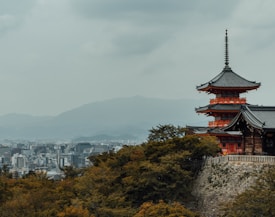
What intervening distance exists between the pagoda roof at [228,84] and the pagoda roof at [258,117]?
709cm

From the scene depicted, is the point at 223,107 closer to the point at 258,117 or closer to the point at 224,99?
the point at 224,99

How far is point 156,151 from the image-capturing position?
2784 cm

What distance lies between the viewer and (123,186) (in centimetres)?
2697

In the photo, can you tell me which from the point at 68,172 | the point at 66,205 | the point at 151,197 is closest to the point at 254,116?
the point at 151,197

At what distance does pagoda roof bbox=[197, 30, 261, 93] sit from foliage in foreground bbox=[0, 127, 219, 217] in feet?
23.5

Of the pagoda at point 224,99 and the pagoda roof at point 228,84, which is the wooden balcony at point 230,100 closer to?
the pagoda at point 224,99

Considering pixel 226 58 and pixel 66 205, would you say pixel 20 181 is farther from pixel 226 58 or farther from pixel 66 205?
pixel 226 58

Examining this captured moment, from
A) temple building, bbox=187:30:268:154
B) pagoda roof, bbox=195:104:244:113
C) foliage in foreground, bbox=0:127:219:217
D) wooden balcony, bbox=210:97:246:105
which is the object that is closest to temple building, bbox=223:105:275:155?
foliage in foreground, bbox=0:127:219:217

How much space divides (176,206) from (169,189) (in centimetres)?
399

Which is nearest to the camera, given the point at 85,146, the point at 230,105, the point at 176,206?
the point at 176,206

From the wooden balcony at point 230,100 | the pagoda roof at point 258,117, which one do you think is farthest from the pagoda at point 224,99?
the pagoda roof at point 258,117

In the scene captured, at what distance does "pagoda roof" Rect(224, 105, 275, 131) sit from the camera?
2647 centimetres

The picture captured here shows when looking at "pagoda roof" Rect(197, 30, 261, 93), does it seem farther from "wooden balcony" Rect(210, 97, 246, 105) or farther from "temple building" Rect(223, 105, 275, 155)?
"temple building" Rect(223, 105, 275, 155)

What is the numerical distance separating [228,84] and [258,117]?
28.2 feet
